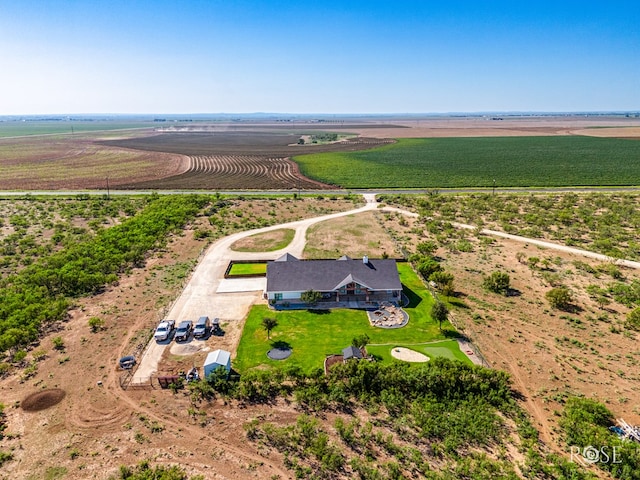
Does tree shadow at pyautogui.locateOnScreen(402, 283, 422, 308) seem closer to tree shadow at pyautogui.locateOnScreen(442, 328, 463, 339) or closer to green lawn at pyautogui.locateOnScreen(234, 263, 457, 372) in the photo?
green lawn at pyautogui.locateOnScreen(234, 263, 457, 372)

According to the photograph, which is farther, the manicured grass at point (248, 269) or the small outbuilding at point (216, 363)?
the manicured grass at point (248, 269)

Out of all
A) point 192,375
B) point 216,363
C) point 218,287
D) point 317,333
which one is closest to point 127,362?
point 192,375

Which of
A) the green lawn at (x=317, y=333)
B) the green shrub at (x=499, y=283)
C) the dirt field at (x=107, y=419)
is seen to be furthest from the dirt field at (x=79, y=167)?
the green shrub at (x=499, y=283)

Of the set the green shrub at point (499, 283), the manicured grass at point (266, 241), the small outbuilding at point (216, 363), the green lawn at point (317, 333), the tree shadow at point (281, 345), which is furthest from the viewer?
the manicured grass at point (266, 241)

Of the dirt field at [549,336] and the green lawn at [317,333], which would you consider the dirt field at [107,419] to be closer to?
the green lawn at [317,333]

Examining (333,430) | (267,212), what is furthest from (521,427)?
(267,212)

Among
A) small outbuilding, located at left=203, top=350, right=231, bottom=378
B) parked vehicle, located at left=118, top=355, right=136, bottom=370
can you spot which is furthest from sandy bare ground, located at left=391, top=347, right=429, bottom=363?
parked vehicle, located at left=118, top=355, right=136, bottom=370

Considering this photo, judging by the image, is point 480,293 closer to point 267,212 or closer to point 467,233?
point 467,233
